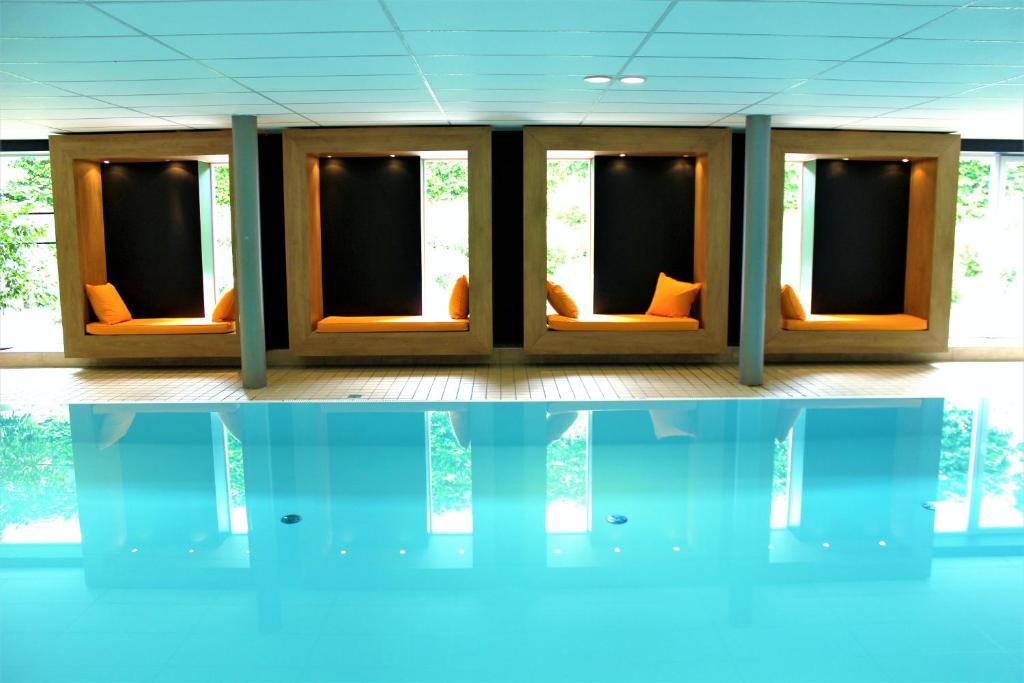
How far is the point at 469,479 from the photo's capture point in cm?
476

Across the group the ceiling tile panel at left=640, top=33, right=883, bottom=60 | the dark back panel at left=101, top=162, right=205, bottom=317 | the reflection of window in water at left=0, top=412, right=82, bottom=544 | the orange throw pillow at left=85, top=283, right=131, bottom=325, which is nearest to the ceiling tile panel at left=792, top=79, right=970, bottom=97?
the ceiling tile panel at left=640, top=33, right=883, bottom=60

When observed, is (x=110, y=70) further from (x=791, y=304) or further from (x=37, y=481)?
(x=791, y=304)

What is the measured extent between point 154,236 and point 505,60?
5660mm

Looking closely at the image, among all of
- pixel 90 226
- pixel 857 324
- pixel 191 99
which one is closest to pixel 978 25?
pixel 857 324

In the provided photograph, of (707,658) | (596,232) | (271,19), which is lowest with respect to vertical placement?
(707,658)

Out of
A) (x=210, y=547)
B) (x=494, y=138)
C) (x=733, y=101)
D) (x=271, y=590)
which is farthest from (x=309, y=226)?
(x=271, y=590)

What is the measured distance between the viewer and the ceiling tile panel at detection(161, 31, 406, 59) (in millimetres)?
4333

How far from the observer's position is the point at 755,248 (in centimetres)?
742

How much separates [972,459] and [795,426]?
116 centimetres

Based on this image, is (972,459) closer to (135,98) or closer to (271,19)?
(271,19)

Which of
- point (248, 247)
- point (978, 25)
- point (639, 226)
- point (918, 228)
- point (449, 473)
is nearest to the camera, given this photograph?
point (978, 25)

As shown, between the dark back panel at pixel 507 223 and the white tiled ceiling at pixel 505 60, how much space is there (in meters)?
0.85

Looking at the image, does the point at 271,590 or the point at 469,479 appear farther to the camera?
the point at 469,479

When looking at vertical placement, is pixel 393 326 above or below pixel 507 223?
below
